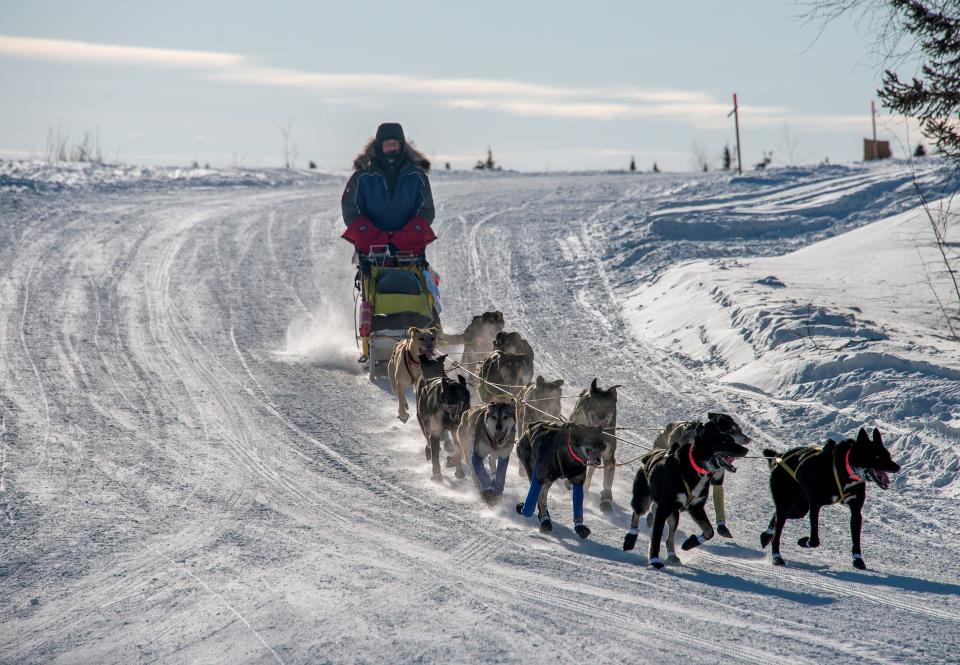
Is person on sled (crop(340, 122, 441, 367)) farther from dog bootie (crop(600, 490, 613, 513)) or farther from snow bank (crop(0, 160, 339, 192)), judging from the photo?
snow bank (crop(0, 160, 339, 192))

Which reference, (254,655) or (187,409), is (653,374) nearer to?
(187,409)

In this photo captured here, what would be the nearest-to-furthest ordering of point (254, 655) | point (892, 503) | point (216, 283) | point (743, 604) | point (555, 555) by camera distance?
1. point (254, 655)
2. point (743, 604)
3. point (555, 555)
4. point (892, 503)
5. point (216, 283)

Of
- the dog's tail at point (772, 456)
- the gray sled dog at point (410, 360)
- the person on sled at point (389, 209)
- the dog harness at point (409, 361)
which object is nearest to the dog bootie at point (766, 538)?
the dog's tail at point (772, 456)

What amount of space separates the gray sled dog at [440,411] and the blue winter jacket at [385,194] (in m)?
4.22

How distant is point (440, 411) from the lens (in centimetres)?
889

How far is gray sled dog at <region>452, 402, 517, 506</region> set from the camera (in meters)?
7.92

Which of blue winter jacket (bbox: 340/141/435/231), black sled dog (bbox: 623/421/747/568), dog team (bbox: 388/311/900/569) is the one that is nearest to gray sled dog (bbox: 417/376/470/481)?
dog team (bbox: 388/311/900/569)

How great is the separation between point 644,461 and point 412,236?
6.28 metres

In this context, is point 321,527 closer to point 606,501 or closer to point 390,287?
point 606,501

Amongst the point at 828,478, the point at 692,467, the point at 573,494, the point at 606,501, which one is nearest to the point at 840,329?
the point at 606,501

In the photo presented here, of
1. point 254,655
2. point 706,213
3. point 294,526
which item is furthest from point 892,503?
point 706,213

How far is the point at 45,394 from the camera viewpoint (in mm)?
10969

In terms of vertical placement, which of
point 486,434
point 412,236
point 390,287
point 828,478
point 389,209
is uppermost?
point 389,209

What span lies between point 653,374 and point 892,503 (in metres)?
4.52
